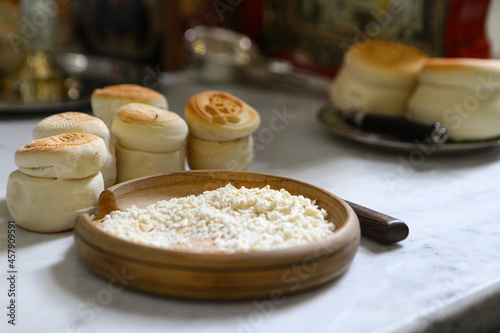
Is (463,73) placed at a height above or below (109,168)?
above

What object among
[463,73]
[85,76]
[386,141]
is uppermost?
[463,73]

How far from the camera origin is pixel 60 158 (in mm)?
644

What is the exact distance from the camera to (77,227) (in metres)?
0.60

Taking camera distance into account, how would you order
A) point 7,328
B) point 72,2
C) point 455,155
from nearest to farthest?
point 7,328 < point 455,155 < point 72,2

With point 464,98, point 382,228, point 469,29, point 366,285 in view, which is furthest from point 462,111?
point 366,285

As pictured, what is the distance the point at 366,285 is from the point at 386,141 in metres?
0.45

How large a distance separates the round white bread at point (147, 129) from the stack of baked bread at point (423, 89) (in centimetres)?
44

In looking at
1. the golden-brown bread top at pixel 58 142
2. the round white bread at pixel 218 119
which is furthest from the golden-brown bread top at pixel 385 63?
the golden-brown bread top at pixel 58 142

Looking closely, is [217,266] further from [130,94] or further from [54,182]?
[130,94]

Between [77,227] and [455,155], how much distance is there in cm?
68

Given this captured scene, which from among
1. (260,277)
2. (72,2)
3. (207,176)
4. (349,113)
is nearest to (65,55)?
(72,2)

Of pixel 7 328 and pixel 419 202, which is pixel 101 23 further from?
pixel 7 328

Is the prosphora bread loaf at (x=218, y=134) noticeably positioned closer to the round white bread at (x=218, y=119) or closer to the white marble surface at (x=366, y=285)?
the round white bread at (x=218, y=119)

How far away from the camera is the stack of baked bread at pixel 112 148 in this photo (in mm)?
652
